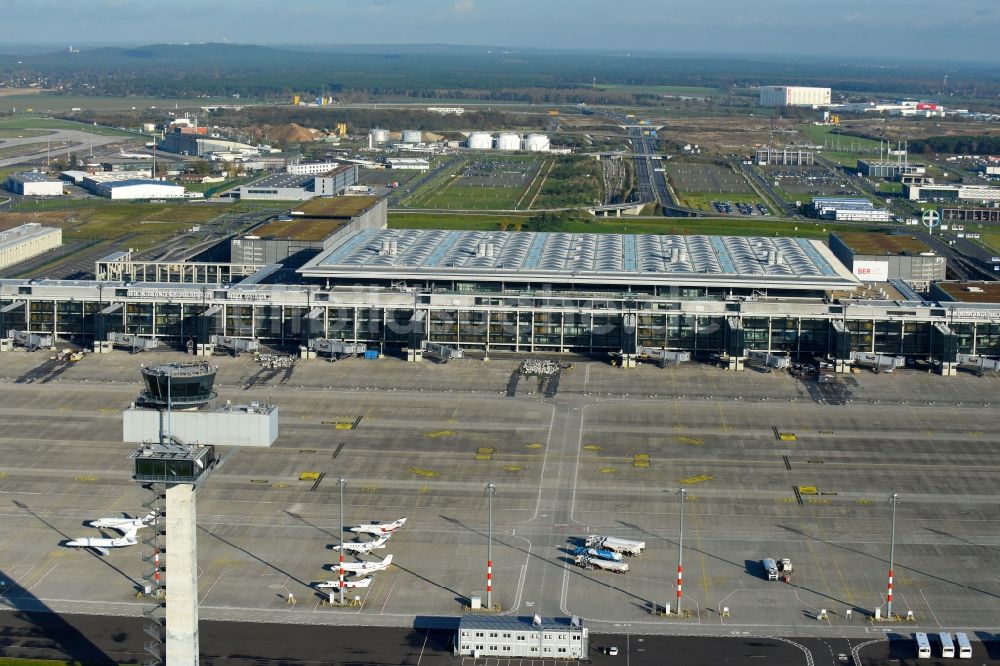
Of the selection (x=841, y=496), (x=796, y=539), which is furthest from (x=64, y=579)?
(x=841, y=496)

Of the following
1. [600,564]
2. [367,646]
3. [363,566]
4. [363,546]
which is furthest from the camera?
[363,546]

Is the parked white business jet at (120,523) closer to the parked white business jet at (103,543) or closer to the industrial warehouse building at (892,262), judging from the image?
the parked white business jet at (103,543)

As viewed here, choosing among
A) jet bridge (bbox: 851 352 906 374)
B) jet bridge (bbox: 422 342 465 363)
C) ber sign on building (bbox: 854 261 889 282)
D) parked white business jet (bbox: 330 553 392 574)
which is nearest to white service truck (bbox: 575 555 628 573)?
parked white business jet (bbox: 330 553 392 574)

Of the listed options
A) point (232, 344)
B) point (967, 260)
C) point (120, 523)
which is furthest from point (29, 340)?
point (967, 260)

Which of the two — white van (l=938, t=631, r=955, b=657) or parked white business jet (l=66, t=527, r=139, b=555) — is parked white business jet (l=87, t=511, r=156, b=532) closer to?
parked white business jet (l=66, t=527, r=139, b=555)

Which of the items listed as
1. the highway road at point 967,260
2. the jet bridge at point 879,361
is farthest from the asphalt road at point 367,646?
the highway road at point 967,260

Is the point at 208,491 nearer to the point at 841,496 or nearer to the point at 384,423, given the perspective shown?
the point at 384,423

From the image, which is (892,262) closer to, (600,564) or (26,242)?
(600,564)
